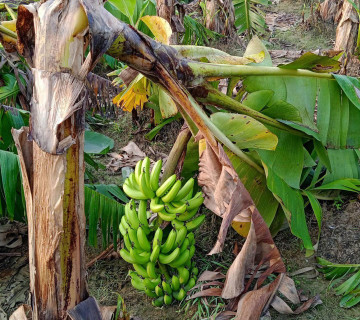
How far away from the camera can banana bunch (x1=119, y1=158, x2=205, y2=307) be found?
146cm

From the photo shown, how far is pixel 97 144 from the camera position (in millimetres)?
2125

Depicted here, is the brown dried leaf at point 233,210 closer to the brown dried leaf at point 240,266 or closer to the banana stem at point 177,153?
the brown dried leaf at point 240,266

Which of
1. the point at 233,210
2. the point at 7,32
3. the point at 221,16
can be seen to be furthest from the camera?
the point at 221,16

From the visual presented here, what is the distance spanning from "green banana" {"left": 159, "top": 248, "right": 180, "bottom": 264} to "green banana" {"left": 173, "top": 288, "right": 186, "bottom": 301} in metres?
0.19

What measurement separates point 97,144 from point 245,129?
0.88 m

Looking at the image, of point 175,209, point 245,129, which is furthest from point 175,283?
point 245,129

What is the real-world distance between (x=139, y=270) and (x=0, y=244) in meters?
0.75

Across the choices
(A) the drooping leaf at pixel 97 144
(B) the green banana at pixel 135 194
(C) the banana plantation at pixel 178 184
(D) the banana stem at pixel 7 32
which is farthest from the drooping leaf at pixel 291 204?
(D) the banana stem at pixel 7 32

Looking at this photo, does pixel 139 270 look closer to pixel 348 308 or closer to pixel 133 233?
pixel 133 233

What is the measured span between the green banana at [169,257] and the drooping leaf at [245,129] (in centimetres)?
45

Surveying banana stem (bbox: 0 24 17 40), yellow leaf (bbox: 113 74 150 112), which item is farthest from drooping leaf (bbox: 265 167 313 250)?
banana stem (bbox: 0 24 17 40)

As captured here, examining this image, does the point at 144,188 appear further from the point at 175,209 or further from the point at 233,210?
the point at 233,210

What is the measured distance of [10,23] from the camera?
1.41 metres

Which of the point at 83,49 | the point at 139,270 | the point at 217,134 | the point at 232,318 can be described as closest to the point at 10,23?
the point at 83,49
